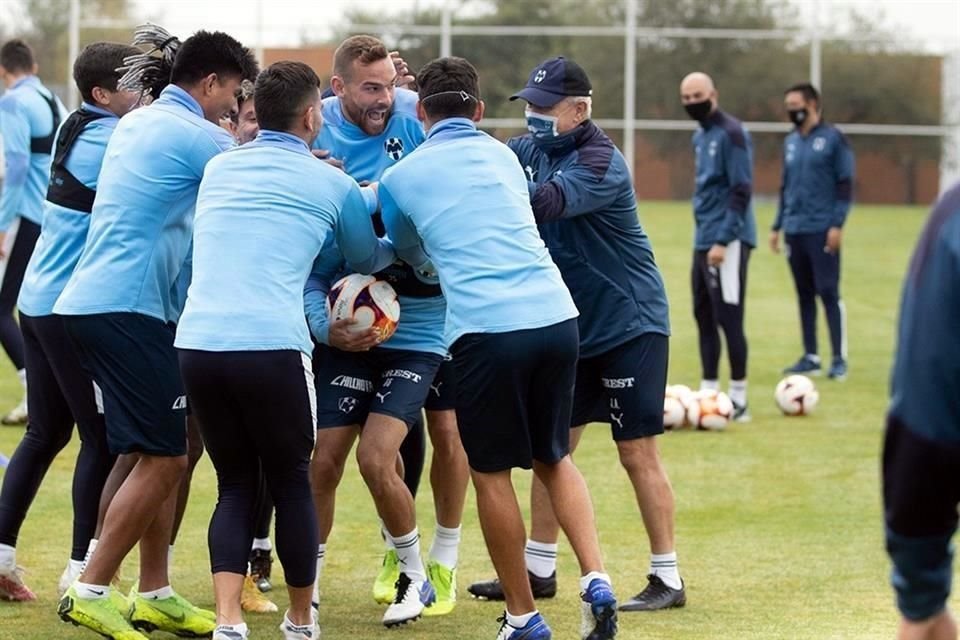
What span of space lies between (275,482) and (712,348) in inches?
287

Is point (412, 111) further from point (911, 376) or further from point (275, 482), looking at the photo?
point (911, 376)

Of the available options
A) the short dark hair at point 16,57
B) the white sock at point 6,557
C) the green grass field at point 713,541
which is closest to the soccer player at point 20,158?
the short dark hair at point 16,57

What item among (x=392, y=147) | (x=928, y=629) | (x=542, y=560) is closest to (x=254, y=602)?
(x=542, y=560)

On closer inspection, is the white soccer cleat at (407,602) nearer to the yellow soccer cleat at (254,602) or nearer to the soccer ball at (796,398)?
the yellow soccer cleat at (254,602)

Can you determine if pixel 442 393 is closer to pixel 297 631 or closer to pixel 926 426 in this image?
pixel 297 631

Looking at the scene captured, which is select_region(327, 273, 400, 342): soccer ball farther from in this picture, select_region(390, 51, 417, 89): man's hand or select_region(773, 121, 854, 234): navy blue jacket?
select_region(773, 121, 854, 234): navy blue jacket

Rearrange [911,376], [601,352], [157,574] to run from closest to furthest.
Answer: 1. [911,376]
2. [157,574]
3. [601,352]

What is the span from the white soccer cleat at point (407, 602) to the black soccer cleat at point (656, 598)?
0.85m

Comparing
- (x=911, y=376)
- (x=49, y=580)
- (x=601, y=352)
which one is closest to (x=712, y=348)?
(x=601, y=352)

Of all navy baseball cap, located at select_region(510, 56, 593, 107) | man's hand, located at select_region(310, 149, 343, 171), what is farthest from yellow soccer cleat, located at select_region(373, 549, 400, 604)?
navy baseball cap, located at select_region(510, 56, 593, 107)

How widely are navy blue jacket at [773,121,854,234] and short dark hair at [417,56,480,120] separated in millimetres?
8824

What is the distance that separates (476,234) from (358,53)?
1.28 metres

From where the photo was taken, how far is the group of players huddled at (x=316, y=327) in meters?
5.60

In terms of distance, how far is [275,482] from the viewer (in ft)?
18.6
